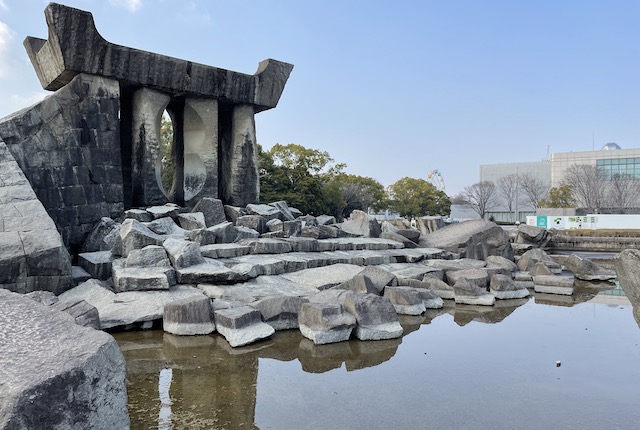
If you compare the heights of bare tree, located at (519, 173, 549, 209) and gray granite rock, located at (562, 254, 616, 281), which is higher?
bare tree, located at (519, 173, 549, 209)

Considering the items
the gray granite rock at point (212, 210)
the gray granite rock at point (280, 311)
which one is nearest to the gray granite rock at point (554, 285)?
the gray granite rock at point (280, 311)

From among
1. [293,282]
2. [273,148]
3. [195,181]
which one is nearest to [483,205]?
[273,148]

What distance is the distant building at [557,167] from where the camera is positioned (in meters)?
55.7

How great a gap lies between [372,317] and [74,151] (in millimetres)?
7684

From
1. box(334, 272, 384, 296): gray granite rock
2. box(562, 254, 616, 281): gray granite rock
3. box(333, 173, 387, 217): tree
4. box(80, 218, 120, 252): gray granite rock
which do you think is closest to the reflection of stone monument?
box(80, 218, 120, 252): gray granite rock

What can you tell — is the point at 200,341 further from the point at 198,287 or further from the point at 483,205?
the point at 483,205

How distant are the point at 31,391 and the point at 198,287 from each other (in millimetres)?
4524

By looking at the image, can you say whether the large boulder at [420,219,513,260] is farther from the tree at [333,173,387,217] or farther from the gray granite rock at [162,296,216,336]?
the tree at [333,173,387,217]

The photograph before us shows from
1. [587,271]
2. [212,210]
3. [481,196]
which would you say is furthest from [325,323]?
[481,196]

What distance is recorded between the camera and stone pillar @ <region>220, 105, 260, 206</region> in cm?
1352

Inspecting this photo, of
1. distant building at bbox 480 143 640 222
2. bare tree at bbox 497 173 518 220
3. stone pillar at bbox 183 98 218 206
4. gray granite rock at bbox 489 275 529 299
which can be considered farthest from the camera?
distant building at bbox 480 143 640 222

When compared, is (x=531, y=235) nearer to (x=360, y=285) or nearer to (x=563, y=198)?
(x=360, y=285)

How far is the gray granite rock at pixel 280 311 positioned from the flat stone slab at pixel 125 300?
86 centimetres

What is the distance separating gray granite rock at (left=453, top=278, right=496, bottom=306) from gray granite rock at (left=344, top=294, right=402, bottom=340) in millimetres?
2284
